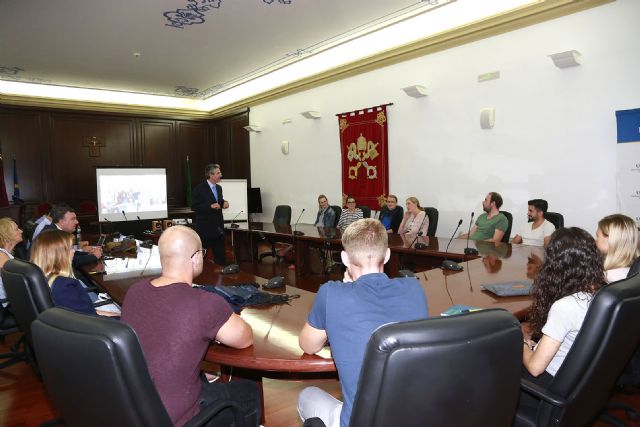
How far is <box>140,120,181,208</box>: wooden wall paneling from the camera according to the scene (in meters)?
9.36

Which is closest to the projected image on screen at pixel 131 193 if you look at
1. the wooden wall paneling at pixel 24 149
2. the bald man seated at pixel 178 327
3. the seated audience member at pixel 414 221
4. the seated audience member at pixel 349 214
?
the wooden wall paneling at pixel 24 149

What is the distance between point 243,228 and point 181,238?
4.85m

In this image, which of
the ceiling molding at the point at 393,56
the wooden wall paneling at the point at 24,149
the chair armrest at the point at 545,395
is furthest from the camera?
the wooden wall paneling at the point at 24,149

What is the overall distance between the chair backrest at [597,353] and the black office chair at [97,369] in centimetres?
113

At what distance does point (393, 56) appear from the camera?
5.93 meters

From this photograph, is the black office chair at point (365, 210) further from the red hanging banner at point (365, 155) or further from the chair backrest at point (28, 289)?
the chair backrest at point (28, 289)

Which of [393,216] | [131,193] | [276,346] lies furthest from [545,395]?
[131,193]

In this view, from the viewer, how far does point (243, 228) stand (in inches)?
249

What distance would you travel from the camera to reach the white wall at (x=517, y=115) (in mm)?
4211

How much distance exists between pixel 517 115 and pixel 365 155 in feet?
7.50

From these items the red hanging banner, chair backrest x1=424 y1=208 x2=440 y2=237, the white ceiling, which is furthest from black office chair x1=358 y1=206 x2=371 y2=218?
the white ceiling

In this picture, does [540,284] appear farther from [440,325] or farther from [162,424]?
[162,424]

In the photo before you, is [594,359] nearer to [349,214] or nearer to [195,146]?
[349,214]

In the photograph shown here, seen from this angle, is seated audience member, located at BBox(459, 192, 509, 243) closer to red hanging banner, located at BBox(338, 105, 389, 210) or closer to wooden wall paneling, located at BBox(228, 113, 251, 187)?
red hanging banner, located at BBox(338, 105, 389, 210)
